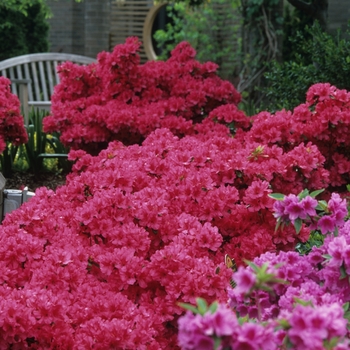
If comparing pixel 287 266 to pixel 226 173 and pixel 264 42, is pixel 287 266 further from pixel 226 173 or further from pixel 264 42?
pixel 264 42

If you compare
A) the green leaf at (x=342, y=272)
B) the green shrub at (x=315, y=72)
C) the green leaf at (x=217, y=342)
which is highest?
the green leaf at (x=217, y=342)

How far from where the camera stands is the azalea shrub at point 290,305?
1.41 meters

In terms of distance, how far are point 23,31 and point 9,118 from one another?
7442 millimetres

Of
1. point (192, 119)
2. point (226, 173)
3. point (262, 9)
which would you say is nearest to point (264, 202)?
point (226, 173)

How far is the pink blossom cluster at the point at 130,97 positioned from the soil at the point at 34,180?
2.19 ft

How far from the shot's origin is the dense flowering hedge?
7.94 ft

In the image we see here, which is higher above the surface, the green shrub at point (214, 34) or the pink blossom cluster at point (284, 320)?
the pink blossom cluster at point (284, 320)

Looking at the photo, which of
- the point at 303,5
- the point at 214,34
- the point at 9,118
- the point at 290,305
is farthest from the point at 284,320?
the point at 214,34

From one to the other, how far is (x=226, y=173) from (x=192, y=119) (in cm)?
216

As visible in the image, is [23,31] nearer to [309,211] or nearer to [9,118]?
[9,118]

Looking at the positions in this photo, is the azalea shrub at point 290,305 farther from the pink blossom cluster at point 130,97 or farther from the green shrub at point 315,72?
the green shrub at point 315,72

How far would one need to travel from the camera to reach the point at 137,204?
115 inches

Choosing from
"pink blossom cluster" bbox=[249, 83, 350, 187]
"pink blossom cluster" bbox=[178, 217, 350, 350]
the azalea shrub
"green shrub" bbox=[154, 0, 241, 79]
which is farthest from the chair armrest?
"pink blossom cluster" bbox=[178, 217, 350, 350]

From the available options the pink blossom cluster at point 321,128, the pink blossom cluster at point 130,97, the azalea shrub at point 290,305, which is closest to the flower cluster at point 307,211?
the azalea shrub at point 290,305
